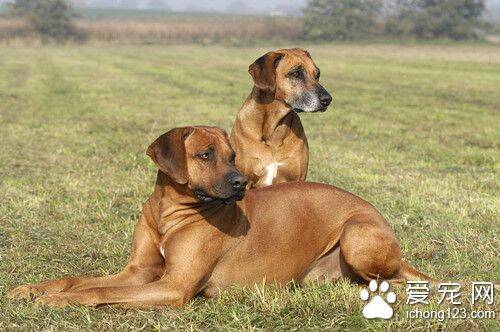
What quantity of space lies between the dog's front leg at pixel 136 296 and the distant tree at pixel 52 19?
78.0 m

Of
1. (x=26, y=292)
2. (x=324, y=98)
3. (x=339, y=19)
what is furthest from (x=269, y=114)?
(x=339, y=19)

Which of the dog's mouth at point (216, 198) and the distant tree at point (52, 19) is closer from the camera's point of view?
the dog's mouth at point (216, 198)

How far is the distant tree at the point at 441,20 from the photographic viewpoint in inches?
3435

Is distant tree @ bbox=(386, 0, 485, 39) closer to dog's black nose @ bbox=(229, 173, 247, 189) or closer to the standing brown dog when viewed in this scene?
the standing brown dog

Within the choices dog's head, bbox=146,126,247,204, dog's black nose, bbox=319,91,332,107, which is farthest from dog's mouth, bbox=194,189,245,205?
dog's black nose, bbox=319,91,332,107

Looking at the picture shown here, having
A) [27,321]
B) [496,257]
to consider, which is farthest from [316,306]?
[496,257]

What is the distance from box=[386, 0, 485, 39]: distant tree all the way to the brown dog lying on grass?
8494cm

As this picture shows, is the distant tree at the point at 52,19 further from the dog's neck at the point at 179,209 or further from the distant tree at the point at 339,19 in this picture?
the dog's neck at the point at 179,209

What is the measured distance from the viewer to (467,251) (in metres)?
6.59

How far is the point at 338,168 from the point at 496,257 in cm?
477

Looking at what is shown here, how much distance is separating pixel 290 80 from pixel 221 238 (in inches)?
103

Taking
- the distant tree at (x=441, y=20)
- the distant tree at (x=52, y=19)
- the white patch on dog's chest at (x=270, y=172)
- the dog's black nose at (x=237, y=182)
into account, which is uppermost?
the dog's black nose at (x=237, y=182)

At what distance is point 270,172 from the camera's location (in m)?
6.96

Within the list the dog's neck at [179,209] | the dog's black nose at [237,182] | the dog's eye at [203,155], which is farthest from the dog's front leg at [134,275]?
the dog's black nose at [237,182]
